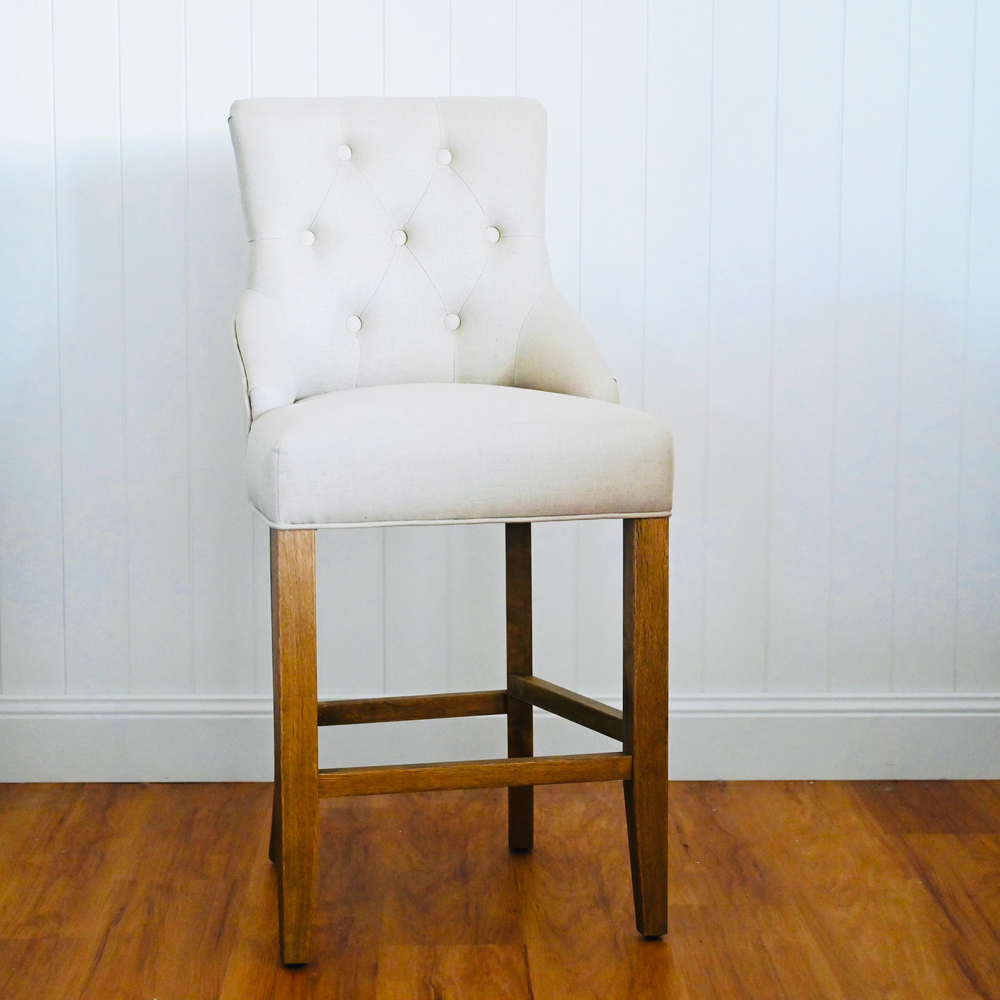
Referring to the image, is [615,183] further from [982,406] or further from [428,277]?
[982,406]

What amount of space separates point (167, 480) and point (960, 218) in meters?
1.30

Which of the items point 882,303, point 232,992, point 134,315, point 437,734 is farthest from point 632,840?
point 134,315

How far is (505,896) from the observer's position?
1.29 meters

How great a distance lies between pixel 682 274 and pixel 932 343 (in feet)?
1.34

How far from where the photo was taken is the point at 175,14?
1.61m

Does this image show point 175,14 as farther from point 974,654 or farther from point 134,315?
point 974,654

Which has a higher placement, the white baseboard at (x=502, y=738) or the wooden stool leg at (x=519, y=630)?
the wooden stool leg at (x=519, y=630)

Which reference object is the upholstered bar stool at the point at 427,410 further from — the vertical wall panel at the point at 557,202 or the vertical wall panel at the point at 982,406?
the vertical wall panel at the point at 982,406

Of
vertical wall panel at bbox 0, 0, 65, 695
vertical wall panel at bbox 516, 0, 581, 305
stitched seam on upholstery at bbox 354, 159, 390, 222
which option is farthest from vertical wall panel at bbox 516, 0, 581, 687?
vertical wall panel at bbox 0, 0, 65, 695

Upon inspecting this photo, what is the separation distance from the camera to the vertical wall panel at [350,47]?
161 cm

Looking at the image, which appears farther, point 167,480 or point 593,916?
point 167,480

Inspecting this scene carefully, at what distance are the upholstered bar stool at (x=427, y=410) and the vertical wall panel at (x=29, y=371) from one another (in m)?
0.48

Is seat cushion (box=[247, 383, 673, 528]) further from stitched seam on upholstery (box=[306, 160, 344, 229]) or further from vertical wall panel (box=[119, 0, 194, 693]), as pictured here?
vertical wall panel (box=[119, 0, 194, 693])

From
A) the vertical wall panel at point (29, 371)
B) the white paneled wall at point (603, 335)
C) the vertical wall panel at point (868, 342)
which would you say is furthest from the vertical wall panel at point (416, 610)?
the vertical wall panel at point (868, 342)
